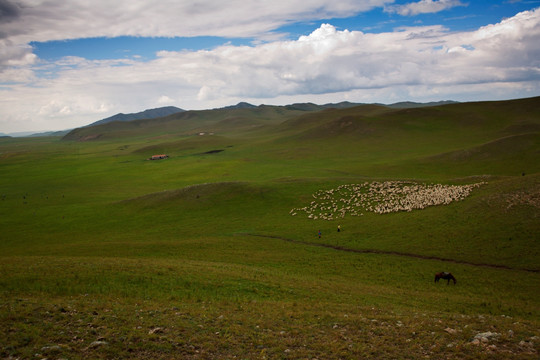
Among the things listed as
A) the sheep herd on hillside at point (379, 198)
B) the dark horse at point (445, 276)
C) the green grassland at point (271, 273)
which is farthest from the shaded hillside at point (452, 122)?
the dark horse at point (445, 276)

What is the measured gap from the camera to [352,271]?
97.3ft

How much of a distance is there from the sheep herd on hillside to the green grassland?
6.96 ft

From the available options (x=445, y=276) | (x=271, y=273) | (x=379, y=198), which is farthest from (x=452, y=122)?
(x=271, y=273)

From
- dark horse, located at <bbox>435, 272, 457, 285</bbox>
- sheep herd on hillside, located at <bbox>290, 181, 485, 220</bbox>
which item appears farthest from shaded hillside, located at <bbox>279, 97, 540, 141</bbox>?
dark horse, located at <bbox>435, 272, 457, 285</bbox>

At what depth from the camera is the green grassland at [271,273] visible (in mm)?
13062

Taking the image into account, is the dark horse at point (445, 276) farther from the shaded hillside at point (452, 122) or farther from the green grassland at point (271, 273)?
the shaded hillside at point (452, 122)

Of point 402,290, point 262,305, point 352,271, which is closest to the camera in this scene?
point 262,305

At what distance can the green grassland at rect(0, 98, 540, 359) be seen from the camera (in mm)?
13062

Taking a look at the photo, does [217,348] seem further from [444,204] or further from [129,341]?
[444,204]

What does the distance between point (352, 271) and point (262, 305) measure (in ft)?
44.2

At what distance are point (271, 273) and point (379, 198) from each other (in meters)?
30.6

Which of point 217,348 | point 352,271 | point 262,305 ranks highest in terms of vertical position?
point 217,348

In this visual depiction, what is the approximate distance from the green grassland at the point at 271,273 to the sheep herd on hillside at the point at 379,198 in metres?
2.12

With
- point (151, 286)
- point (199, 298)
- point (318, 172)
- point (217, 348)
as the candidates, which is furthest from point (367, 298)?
point (318, 172)
